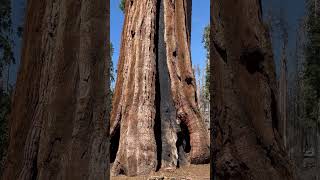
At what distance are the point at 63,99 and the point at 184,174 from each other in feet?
14.0

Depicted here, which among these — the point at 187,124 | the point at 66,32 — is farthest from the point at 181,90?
the point at 66,32

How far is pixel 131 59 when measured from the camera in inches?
332

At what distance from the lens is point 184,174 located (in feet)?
25.1

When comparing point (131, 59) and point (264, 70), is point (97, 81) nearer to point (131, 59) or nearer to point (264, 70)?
point (264, 70)

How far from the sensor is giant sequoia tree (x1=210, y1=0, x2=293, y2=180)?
11.1ft

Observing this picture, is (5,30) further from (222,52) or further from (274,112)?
(274,112)

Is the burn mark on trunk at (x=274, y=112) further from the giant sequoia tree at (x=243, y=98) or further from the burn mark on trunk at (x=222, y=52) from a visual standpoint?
the burn mark on trunk at (x=222, y=52)

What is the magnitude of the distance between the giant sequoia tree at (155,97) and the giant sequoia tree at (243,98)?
14.2 ft

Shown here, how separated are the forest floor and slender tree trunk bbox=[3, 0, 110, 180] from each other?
338 centimetres

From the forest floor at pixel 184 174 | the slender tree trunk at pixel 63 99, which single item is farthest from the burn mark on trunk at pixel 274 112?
the forest floor at pixel 184 174

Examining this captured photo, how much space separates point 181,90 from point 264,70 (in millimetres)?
4995

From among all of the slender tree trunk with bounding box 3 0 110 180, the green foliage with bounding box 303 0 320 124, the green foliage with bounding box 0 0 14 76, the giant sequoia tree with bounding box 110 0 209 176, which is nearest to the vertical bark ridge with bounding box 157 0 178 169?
the giant sequoia tree with bounding box 110 0 209 176

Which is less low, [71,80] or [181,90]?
[181,90]

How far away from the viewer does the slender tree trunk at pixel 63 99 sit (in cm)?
365
